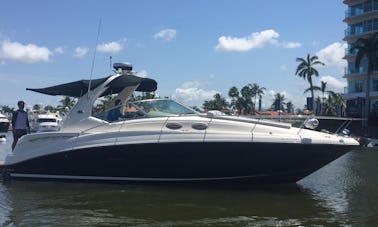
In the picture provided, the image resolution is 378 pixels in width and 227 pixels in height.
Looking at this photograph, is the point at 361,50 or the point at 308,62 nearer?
the point at 361,50

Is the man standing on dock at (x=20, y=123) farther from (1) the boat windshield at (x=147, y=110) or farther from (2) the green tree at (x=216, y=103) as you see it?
(2) the green tree at (x=216, y=103)

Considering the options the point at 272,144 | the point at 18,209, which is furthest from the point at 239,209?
the point at 18,209

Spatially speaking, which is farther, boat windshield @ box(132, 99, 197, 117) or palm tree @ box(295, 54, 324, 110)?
palm tree @ box(295, 54, 324, 110)

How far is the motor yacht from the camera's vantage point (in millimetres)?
10664

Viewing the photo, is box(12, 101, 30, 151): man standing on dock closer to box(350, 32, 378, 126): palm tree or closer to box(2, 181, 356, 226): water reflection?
box(2, 181, 356, 226): water reflection

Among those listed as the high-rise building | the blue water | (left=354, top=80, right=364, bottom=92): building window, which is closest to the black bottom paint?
the blue water

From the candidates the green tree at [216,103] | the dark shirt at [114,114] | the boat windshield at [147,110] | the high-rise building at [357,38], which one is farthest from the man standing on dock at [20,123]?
the green tree at [216,103]

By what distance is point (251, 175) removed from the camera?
36.7 ft

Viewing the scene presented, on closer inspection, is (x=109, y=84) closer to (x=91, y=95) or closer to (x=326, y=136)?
(x=91, y=95)

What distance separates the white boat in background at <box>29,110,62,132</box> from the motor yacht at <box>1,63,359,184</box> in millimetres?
980

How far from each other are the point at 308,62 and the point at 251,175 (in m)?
65.9

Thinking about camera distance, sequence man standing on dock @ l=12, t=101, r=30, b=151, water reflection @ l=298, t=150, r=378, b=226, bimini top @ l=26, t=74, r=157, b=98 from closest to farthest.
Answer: water reflection @ l=298, t=150, r=378, b=226 < bimini top @ l=26, t=74, r=157, b=98 < man standing on dock @ l=12, t=101, r=30, b=151

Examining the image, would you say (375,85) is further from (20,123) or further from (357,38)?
(20,123)

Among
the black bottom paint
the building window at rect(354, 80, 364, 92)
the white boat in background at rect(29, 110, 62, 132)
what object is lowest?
the black bottom paint
